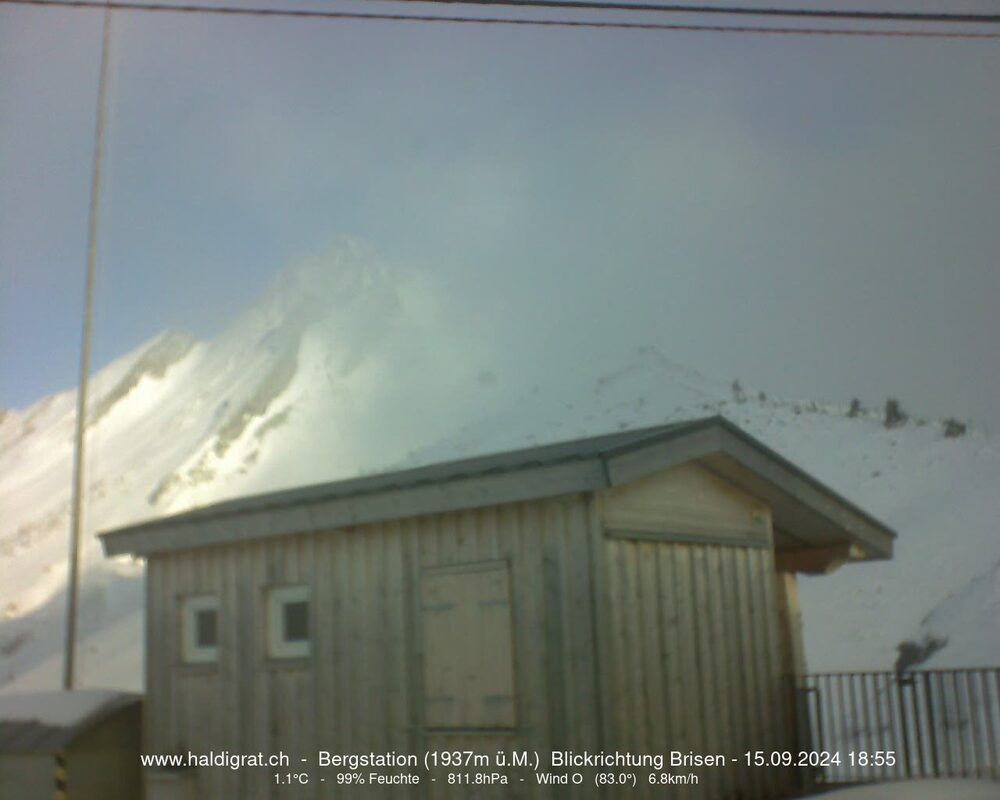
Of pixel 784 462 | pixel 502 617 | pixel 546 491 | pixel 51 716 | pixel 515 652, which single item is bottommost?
pixel 51 716

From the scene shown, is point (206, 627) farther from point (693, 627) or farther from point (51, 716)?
point (693, 627)

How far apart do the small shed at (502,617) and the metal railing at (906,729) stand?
69cm

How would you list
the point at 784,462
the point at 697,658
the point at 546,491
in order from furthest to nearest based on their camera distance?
the point at 784,462 → the point at 697,658 → the point at 546,491

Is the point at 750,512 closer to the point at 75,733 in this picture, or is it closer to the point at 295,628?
the point at 295,628

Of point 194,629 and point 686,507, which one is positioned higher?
point 686,507

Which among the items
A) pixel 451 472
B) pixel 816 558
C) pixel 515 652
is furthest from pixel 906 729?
pixel 451 472

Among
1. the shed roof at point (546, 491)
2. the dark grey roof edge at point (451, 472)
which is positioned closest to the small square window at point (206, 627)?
the shed roof at point (546, 491)

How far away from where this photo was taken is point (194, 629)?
11.1m

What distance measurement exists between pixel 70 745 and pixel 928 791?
756 cm

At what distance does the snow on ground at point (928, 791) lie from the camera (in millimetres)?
6461

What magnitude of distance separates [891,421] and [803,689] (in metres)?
35.3

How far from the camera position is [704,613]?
941 centimetres

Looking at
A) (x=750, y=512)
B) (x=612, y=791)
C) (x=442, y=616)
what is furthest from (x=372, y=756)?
(x=750, y=512)

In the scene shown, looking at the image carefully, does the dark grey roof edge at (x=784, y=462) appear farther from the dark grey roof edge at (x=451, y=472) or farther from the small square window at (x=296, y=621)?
the small square window at (x=296, y=621)
